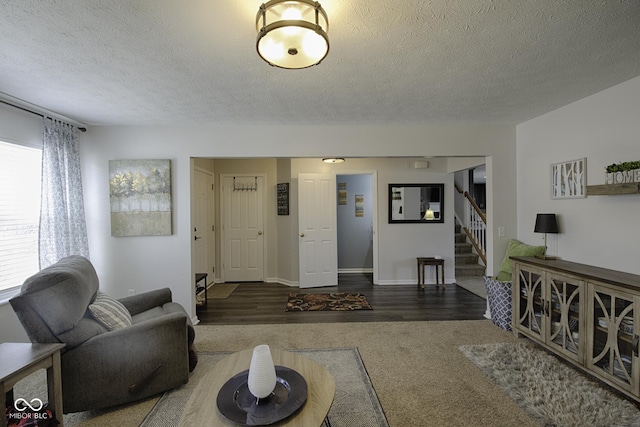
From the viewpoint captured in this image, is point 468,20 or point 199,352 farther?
point 199,352

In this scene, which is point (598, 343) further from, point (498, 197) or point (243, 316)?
point (243, 316)

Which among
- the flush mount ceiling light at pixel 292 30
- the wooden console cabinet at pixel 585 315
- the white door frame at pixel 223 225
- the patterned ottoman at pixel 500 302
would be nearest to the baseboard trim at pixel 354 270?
the white door frame at pixel 223 225

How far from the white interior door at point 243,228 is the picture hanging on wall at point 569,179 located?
441cm

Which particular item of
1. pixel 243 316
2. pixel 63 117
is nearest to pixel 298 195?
pixel 243 316

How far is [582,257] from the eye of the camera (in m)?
2.75

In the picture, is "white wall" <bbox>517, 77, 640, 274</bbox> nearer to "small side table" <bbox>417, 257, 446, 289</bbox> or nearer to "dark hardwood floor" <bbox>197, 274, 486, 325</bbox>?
"dark hardwood floor" <bbox>197, 274, 486, 325</bbox>

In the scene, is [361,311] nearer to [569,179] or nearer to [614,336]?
[614,336]

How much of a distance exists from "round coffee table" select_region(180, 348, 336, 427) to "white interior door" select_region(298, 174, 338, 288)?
3117 millimetres

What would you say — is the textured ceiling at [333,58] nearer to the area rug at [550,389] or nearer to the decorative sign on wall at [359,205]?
the area rug at [550,389]

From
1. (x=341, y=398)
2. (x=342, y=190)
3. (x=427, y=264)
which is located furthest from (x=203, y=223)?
(x=427, y=264)

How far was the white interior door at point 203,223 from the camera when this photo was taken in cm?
474

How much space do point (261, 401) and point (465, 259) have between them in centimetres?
562

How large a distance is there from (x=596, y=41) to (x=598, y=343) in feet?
7.10

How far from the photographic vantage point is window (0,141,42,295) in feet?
8.72
